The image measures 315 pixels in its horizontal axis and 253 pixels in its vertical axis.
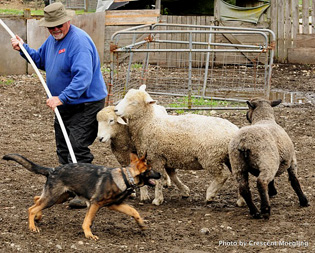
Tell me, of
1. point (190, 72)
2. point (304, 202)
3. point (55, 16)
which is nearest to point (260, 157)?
point (304, 202)

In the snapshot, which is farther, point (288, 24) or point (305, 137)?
point (288, 24)

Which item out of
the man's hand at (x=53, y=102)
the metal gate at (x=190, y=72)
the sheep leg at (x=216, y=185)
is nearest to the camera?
the man's hand at (x=53, y=102)

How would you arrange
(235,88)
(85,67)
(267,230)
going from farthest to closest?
1. (235,88)
2. (85,67)
3. (267,230)

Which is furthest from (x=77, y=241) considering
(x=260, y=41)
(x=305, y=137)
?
(x=260, y=41)

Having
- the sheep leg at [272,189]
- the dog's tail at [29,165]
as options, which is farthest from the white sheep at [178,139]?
the dog's tail at [29,165]

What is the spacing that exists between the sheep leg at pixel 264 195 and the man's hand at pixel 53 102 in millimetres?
2314

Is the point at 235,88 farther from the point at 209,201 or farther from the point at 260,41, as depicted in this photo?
the point at 209,201

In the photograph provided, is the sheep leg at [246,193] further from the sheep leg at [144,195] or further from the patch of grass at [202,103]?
the patch of grass at [202,103]

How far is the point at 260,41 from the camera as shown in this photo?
17406 millimetres

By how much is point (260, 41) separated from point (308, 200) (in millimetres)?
11090

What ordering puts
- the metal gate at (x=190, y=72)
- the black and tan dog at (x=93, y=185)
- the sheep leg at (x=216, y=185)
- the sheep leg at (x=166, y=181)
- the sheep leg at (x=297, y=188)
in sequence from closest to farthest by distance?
the black and tan dog at (x=93, y=185) < the sheep leg at (x=297, y=188) < the sheep leg at (x=216, y=185) < the sheep leg at (x=166, y=181) < the metal gate at (x=190, y=72)

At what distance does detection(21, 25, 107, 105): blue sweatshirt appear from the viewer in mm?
6504

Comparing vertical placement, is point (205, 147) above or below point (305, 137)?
above

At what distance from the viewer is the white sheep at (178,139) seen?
678 centimetres
